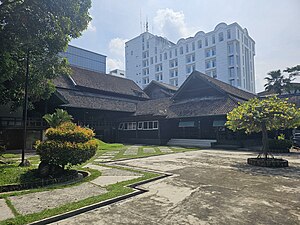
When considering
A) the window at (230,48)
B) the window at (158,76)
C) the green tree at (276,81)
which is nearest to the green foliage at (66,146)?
the green tree at (276,81)

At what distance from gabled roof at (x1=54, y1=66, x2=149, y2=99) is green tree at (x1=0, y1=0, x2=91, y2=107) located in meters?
15.0

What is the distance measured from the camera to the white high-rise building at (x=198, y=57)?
56.2 meters

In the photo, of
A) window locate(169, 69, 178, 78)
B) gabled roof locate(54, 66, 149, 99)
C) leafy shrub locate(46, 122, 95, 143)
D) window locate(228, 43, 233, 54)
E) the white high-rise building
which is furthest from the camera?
window locate(169, 69, 178, 78)

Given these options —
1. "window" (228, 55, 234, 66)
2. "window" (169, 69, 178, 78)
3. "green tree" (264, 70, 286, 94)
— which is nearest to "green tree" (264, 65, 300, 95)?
"green tree" (264, 70, 286, 94)

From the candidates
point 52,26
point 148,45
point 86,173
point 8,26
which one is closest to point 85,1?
point 52,26

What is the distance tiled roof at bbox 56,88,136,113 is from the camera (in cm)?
2477

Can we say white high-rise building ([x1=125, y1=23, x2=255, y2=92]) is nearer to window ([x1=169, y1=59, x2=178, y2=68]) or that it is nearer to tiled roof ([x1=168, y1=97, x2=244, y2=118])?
window ([x1=169, y1=59, x2=178, y2=68])

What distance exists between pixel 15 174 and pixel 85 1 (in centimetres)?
880

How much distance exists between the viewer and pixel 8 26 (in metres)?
9.98

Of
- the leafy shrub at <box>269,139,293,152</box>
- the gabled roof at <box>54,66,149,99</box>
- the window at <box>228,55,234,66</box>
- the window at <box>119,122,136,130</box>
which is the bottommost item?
the leafy shrub at <box>269,139,293,152</box>

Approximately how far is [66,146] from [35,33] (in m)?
6.18

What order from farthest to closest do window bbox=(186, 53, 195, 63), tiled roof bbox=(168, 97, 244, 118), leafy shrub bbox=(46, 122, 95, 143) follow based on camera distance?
window bbox=(186, 53, 195, 63)
tiled roof bbox=(168, 97, 244, 118)
leafy shrub bbox=(46, 122, 95, 143)

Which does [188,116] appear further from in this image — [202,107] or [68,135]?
[68,135]

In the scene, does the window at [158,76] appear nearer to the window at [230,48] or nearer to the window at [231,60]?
the window at [231,60]
